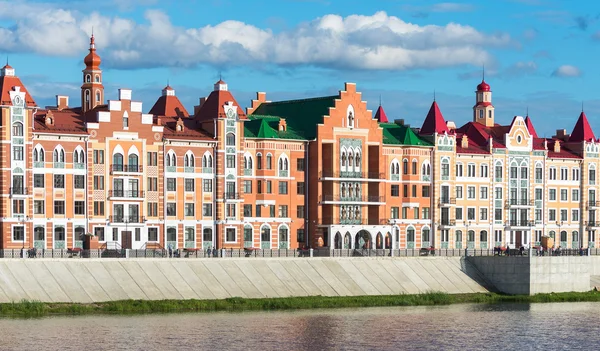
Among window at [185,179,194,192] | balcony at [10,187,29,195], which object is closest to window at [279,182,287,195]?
window at [185,179,194,192]

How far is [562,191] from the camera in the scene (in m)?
135

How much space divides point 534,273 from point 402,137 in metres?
23.8

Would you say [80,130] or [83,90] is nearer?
[80,130]

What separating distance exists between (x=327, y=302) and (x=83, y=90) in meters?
30.7

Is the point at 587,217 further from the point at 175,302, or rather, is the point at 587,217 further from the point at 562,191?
the point at 175,302

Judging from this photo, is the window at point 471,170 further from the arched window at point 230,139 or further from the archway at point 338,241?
the arched window at point 230,139

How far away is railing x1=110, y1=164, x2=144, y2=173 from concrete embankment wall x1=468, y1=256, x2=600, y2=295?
25.1m

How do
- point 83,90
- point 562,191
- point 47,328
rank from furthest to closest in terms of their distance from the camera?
1. point 562,191
2. point 83,90
3. point 47,328

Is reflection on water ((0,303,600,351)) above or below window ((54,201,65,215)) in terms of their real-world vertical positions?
below

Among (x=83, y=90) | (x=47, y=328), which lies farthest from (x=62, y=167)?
(x=47, y=328)

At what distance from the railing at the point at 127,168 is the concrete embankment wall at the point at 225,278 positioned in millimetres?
14621

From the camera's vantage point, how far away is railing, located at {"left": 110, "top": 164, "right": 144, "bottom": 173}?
348ft

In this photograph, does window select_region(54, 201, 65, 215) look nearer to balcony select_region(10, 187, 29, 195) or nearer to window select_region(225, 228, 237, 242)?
balcony select_region(10, 187, 29, 195)

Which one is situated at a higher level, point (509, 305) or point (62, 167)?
point (62, 167)
